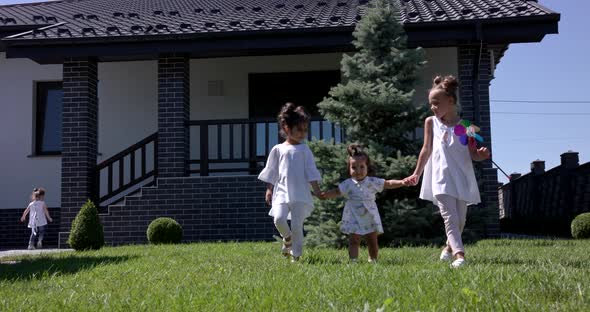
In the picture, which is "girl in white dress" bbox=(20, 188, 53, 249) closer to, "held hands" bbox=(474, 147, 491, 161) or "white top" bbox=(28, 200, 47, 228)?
"white top" bbox=(28, 200, 47, 228)

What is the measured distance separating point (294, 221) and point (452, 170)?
4.99 feet

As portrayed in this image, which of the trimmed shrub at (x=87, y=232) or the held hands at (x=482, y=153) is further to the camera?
the trimmed shrub at (x=87, y=232)

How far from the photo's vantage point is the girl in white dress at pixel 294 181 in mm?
6070

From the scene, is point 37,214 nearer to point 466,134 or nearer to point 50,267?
point 50,267

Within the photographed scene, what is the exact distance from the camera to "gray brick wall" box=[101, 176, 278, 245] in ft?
36.1

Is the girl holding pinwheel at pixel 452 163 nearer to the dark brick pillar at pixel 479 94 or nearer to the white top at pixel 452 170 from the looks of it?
the white top at pixel 452 170

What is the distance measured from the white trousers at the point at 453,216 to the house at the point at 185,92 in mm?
4839

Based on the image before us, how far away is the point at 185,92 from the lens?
1165 centimetres

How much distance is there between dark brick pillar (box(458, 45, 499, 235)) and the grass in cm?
407

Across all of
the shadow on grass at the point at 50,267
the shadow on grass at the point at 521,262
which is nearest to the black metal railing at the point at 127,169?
the shadow on grass at the point at 50,267

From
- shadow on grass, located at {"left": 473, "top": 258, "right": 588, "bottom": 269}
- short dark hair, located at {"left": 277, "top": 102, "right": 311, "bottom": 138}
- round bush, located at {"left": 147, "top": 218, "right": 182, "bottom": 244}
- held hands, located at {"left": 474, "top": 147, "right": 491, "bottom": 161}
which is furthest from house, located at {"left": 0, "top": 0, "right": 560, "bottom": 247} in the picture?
held hands, located at {"left": 474, "top": 147, "right": 491, "bottom": 161}

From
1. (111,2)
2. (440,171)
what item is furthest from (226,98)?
(440,171)


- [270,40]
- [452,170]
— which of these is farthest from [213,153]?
[452,170]

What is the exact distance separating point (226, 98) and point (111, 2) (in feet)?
16.1
